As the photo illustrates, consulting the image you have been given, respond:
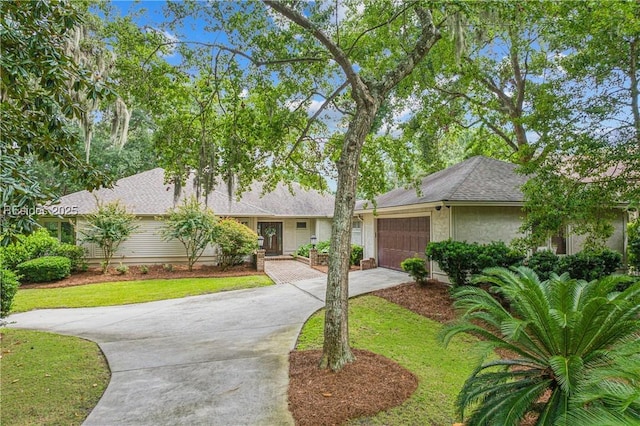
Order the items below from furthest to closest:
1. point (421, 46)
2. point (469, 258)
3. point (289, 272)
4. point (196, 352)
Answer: point (289, 272) < point (469, 258) < point (421, 46) < point (196, 352)

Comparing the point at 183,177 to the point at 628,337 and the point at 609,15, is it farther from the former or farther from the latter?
the point at 609,15

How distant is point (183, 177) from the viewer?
9422mm

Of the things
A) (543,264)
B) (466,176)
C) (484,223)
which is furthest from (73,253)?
(543,264)

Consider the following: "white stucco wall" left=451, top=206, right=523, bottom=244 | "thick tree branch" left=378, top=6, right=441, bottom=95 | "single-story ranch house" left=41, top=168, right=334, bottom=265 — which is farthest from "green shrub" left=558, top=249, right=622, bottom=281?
"single-story ranch house" left=41, top=168, right=334, bottom=265

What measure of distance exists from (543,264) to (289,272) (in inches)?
405

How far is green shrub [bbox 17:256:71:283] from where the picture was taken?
553 inches

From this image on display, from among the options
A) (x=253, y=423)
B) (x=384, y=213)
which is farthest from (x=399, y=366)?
(x=384, y=213)

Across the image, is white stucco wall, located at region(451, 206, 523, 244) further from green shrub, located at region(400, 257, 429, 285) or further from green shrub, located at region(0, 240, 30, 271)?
green shrub, located at region(0, 240, 30, 271)

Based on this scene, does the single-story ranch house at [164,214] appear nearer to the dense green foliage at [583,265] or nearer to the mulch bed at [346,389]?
the dense green foliage at [583,265]

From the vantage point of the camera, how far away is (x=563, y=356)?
10.7ft

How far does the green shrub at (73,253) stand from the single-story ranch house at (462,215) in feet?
42.9

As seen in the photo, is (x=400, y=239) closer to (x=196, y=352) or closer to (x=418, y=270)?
(x=418, y=270)

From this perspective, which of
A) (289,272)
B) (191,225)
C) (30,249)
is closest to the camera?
(30,249)

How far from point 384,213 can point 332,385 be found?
11575mm
